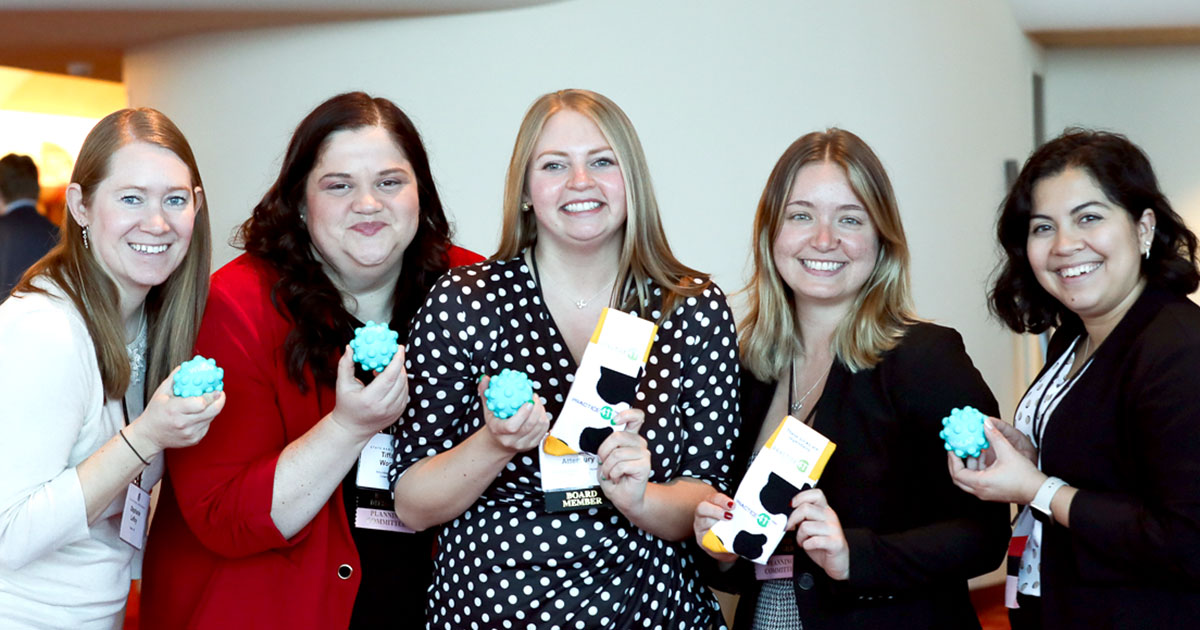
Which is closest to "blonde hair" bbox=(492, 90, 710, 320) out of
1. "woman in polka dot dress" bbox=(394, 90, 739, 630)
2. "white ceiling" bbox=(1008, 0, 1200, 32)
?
"woman in polka dot dress" bbox=(394, 90, 739, 630)

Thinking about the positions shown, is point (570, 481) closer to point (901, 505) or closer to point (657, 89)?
point (901, 505)

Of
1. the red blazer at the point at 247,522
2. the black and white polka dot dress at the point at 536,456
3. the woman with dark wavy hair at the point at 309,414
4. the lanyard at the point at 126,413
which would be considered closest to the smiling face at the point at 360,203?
the woman with dark wavy hair at the point at 309,414

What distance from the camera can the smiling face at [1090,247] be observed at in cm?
232

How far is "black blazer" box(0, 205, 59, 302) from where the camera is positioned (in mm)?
6762

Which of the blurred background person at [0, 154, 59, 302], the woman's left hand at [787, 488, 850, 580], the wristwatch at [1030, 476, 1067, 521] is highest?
the blurred background person at [0, 154, 59, 302]

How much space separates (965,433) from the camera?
2.21 m

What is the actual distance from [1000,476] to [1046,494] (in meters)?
0.10

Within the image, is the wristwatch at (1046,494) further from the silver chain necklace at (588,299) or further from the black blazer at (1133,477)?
the silver chain necklace at (588,299)

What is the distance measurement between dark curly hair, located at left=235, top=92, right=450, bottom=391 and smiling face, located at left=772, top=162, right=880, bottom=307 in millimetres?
885

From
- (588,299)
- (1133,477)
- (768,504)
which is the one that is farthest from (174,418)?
(1133,477)

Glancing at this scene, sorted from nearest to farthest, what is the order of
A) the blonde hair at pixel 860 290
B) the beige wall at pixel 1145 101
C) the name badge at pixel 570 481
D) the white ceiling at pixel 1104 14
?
the name badge at pixel 570 481, the blonde hair at pixel 860 290, the white ceiling at pixel 1104 14, the beige wall at pixel 1145 101

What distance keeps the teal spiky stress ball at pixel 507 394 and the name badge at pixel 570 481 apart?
0.17 m

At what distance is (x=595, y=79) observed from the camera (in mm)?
5191

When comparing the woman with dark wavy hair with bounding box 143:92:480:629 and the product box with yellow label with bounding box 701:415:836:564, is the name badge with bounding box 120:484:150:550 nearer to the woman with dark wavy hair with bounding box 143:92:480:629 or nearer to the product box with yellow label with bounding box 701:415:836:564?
the woman with dark wavy hair with bounding box 143:92:480:629
